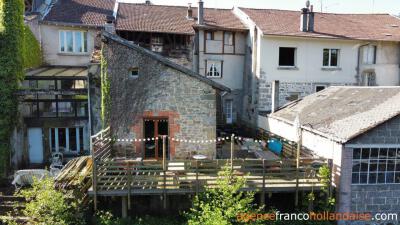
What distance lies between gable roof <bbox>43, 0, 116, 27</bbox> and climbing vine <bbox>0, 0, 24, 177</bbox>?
3.99 m

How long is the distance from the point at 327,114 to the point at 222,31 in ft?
39.5

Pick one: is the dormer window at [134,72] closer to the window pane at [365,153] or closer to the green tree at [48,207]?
the green tree at [48,207]

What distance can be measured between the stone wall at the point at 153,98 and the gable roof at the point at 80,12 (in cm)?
875

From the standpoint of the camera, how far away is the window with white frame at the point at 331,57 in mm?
23859

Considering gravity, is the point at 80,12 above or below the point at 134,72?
above

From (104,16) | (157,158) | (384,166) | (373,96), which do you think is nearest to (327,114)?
(373,96)

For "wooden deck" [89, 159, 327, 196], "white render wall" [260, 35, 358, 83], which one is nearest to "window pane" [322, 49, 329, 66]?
"white render wall" [260, 35, 358, 83]

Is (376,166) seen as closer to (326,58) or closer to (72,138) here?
(326,58)

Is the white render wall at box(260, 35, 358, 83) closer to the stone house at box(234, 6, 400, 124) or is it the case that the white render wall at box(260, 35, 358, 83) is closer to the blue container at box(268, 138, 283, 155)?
the stone house at box(234, 6, 400, 124)

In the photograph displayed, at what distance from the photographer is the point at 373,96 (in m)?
14.7

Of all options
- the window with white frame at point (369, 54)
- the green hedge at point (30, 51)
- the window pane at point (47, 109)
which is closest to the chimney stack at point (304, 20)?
the window with white frame at point (369, 54)

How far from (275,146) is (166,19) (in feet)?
41.0

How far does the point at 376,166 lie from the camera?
12.2m

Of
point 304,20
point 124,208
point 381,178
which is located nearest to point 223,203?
point 124,208
